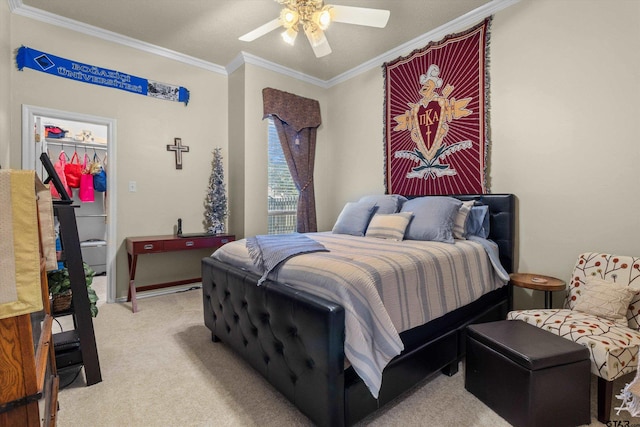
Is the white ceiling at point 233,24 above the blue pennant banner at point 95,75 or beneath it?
above

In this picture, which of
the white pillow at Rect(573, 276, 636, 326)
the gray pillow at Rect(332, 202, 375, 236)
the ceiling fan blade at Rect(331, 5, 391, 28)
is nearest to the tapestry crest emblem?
the gray pillow at Rect(332, 202, 375, 236)

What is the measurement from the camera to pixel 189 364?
207 centimetres

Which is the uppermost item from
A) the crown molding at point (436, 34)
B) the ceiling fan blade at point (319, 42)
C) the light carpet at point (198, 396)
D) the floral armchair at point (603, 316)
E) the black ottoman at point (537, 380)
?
the crown molding at point (436, 34)

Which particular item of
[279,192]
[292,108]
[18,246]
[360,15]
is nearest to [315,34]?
[360,15]

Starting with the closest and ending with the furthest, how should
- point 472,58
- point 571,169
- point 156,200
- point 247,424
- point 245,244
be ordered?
point 247,424, point 245,244, point 571,169, point 472,58, point 156,200

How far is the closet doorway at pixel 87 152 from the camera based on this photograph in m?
2.96

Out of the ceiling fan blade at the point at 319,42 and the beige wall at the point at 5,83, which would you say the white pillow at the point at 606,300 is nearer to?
the ceiling fan blade at the point at 319,42

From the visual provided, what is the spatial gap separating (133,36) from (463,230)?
3921mm

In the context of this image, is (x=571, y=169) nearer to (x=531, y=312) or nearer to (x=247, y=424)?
(x=531, y=312)

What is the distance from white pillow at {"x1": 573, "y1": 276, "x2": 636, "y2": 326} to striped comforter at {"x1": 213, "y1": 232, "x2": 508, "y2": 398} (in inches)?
19.6

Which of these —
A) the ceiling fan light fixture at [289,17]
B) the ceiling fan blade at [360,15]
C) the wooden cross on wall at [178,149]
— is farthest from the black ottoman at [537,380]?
the wooden cross on wall at [178,149]

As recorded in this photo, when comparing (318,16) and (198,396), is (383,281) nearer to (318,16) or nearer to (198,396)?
(198,396)

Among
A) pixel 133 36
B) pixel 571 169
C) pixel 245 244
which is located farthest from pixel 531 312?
pixel 133 36

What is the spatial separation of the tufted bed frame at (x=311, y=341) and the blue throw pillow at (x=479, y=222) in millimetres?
542
